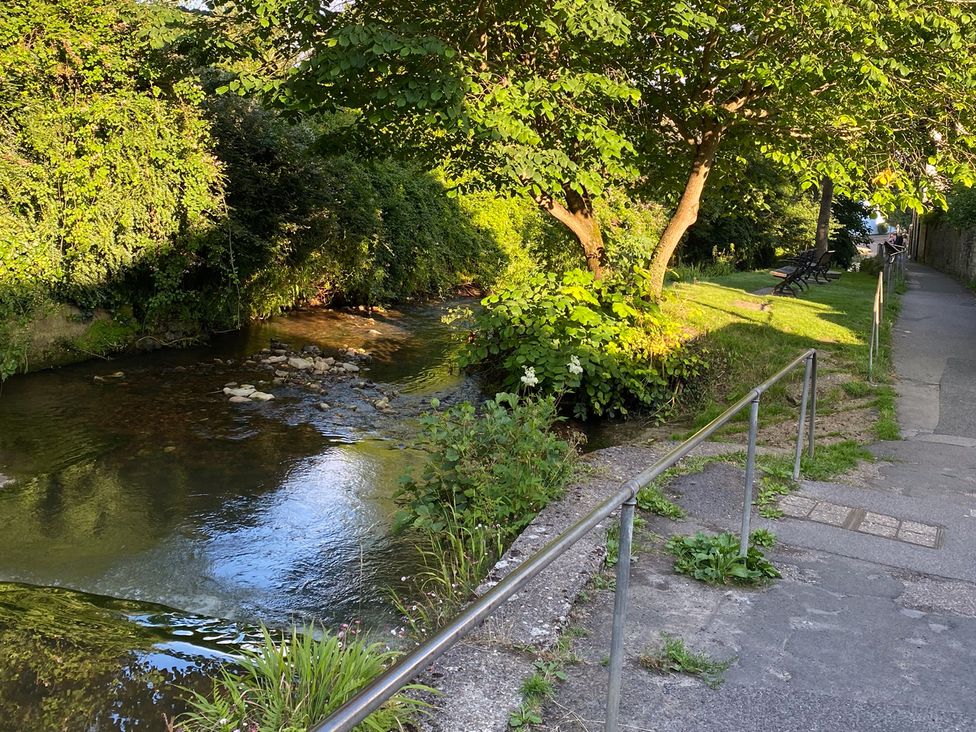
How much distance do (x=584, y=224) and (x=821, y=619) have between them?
27.7ft

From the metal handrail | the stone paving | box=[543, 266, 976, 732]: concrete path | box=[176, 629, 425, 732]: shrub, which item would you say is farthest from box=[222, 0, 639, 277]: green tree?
box=[176, 629, 425, 732]: shrub

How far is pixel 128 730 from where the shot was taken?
3727mm

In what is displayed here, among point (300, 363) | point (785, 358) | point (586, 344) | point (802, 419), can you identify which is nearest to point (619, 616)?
point (802, 419)

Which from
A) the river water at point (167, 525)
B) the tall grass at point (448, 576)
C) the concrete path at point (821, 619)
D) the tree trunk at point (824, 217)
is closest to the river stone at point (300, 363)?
the river water at point (167, 525)

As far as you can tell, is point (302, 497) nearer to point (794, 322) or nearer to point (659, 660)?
point (659, 660)

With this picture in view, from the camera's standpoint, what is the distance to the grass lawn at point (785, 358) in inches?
329

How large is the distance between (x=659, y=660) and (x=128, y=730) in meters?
2.54

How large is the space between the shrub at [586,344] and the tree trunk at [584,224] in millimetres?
701

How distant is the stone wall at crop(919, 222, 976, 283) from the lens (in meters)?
24.4

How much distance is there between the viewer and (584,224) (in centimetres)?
1168

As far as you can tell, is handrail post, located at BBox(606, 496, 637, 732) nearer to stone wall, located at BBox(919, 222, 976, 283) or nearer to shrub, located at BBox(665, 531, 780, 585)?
shrub, located at BBox(665, 531, 780, 585)

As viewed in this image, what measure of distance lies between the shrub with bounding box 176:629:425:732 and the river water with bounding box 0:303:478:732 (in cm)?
56

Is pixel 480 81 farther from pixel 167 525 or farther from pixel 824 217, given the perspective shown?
pixel 824 217

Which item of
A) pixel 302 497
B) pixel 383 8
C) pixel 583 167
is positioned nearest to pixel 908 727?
pixel 302 497
